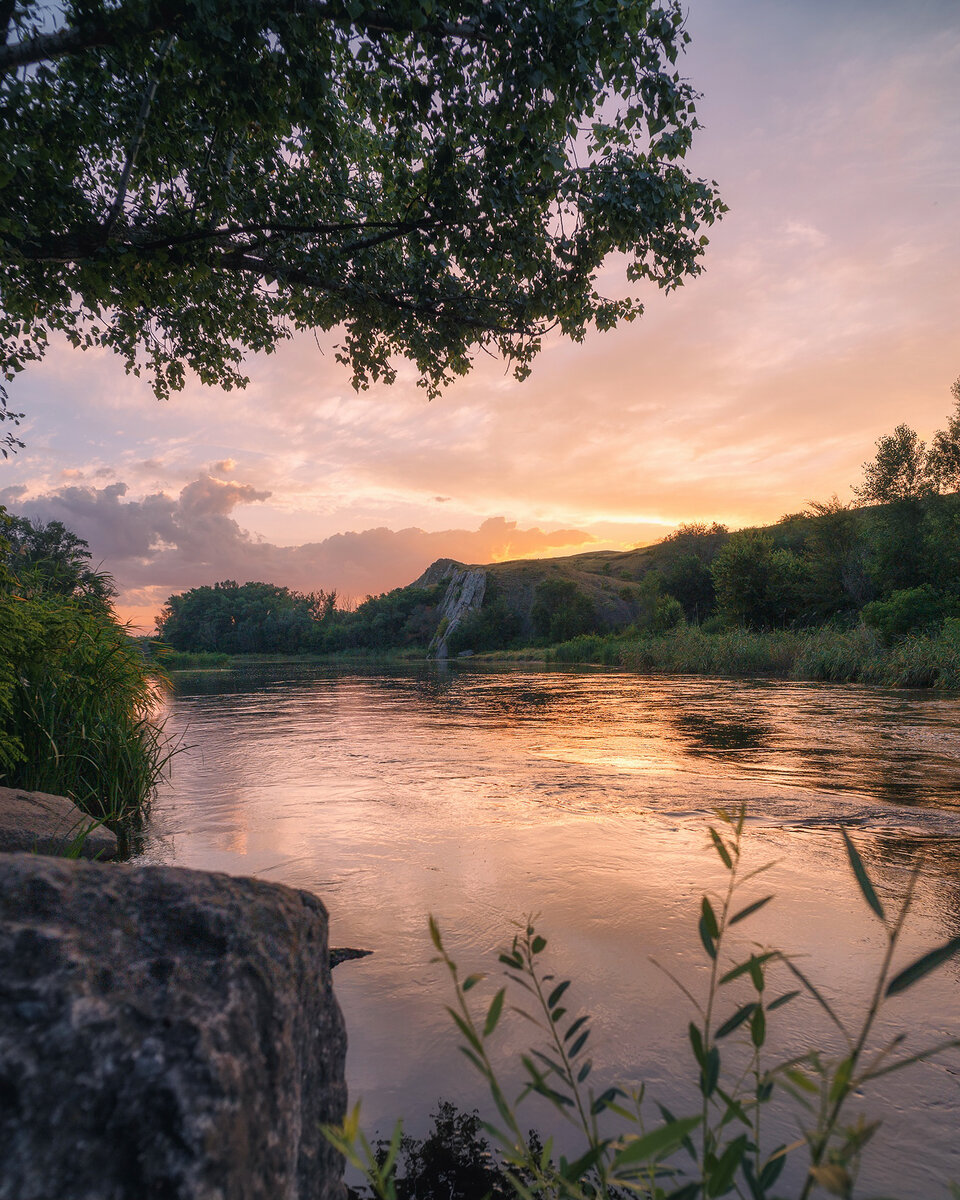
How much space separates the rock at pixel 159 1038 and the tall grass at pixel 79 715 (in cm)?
411

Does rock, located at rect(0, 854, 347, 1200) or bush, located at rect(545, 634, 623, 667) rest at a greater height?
rock, located at rect(0, 854, 347, 1200)

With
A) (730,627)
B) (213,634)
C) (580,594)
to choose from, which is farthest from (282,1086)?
(213,634)

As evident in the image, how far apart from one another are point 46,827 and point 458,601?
263 ft

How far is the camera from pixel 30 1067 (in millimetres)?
898

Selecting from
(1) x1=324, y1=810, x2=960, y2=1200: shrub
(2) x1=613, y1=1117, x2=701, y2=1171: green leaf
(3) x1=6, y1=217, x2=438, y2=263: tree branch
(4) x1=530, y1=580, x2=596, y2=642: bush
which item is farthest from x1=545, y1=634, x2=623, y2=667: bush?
(2) x1=613, y1=1117, x2=701, y2=1171: green leaf

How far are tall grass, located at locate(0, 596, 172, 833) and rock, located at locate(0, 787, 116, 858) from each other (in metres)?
0.55

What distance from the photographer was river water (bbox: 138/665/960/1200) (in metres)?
2.22

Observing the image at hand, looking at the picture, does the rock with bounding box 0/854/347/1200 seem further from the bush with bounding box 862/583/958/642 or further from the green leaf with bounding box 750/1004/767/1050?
the bush with bounding box 862/583/958/642

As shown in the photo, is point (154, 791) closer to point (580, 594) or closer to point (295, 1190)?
point (295, 1190)

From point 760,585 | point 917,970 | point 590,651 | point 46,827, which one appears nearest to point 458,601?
point 590,651

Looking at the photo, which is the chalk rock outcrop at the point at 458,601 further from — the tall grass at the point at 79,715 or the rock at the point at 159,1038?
the rock at the point at 159,1038

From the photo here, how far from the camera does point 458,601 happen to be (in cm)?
8412

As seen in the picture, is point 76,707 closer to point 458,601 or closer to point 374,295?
point 374,295

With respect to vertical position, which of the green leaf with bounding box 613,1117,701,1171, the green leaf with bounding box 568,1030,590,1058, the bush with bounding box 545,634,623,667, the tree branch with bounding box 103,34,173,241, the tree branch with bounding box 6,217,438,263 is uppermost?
the tree branch with bounding box 103,34,173,241
